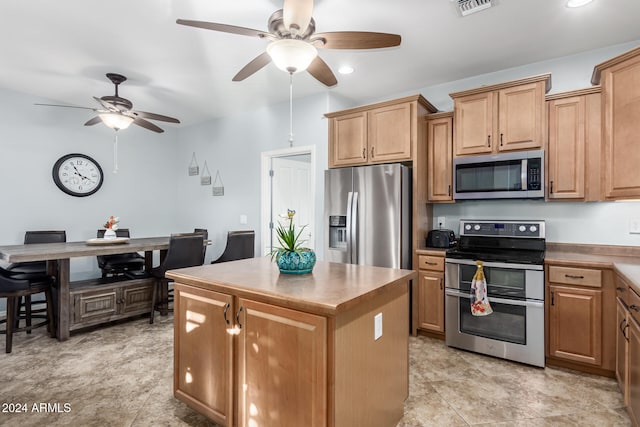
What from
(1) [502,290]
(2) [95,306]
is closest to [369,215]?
(1) [502,290]

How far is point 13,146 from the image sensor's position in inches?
166

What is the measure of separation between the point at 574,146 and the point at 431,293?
69.5 inches

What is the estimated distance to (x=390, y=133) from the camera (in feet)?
11.5

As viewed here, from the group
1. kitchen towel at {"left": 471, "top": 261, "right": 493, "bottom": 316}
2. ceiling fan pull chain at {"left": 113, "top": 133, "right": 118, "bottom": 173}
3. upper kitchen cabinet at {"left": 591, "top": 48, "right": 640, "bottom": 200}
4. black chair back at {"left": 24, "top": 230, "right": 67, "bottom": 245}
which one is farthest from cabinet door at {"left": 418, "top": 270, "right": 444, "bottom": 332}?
ceiling fan pull chain at {"left": 113, "top": 133, "right": 118, "bottom": 173}

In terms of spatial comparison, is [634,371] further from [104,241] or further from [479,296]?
[104,241]

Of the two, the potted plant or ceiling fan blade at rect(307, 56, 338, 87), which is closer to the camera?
the potted plant

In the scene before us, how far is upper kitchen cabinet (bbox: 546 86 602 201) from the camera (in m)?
2.77

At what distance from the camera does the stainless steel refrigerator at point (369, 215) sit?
333 cm

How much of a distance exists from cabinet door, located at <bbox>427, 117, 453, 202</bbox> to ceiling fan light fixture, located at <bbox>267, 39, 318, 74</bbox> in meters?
1.88

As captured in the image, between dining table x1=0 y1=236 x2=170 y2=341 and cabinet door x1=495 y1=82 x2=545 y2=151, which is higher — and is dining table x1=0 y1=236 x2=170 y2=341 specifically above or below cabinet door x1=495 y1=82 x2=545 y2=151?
below

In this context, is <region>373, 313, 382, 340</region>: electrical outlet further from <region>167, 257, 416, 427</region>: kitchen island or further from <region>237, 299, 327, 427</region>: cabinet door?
<region>237, 299, 327, 427</region>: cabinet door

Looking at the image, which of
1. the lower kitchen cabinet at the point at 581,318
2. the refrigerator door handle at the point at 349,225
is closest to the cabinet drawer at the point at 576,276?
the lower kitchen cabinet at the point at 581,318

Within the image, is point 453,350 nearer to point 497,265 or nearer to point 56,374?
point 497,265

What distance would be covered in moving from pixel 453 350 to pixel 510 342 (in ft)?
1.60
